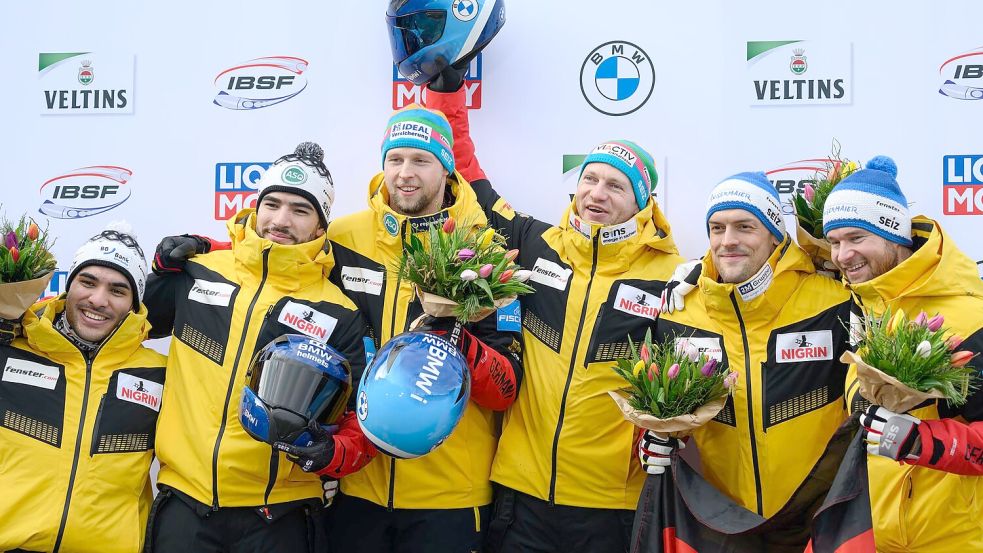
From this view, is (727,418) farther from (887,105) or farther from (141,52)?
(141,52)

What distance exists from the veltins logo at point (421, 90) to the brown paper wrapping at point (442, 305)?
1677mm

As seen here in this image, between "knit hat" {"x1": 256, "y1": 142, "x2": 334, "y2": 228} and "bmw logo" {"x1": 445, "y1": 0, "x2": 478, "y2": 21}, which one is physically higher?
"bmw logo" {"x1": 445, "y1": 0, "x2": 478, "y2": 21}

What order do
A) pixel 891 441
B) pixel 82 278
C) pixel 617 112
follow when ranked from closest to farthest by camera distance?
pixel 891 441
pixel 82 278
pixel 617 112

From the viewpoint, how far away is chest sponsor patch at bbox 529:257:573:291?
167 inches

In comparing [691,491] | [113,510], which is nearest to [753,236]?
[691,491]

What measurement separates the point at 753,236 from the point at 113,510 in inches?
111

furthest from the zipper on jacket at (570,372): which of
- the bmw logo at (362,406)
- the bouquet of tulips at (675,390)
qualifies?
the bmw logo at (362,406)

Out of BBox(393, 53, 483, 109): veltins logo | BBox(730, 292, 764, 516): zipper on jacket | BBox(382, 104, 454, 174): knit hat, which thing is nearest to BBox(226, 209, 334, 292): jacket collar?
BBox(382, 104, 454, 174): knit hat

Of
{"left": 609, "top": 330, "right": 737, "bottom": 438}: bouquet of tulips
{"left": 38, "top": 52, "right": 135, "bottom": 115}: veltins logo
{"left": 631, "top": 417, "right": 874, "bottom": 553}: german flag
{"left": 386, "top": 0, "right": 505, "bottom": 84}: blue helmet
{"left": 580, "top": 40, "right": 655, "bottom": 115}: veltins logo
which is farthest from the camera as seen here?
{"left": 38, "top": 52, "right": 135, "bottom": 115}: veltins logo

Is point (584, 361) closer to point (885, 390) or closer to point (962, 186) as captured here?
point (885, 390)

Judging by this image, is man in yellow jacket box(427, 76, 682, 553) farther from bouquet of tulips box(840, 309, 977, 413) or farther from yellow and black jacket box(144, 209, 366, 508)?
bouquet of tulips box(840, 309, 977, 413)

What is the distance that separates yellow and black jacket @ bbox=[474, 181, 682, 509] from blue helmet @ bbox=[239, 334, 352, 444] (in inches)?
34.3

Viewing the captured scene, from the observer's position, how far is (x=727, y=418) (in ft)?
12.6

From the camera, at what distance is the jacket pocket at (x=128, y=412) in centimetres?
398
